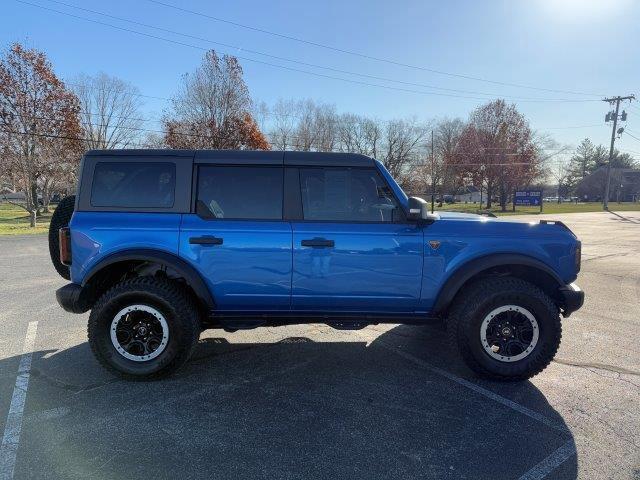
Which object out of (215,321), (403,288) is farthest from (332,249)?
(215,321)

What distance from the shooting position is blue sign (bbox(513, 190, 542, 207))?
140 ft

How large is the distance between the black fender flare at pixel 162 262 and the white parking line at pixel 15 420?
3.44 feet

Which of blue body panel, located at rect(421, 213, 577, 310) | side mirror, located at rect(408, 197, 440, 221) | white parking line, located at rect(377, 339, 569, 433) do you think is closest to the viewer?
white parking line, located at rect(377, 339, 569, 433)

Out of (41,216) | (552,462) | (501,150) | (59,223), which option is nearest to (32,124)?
(41,216)

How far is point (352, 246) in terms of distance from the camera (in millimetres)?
3592

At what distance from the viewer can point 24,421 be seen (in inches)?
118

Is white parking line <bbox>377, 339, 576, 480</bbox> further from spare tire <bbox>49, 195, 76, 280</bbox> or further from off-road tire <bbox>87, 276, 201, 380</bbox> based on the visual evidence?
spare tire <bbox>49, 195, 76, 280</bbox>

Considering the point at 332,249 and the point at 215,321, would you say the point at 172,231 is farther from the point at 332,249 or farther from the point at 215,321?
the point at 332,249

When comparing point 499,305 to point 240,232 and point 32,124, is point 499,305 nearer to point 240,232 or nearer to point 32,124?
point 240,232

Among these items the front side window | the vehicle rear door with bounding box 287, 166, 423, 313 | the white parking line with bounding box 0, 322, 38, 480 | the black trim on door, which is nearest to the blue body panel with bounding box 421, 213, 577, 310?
the vehicle rear door with bounding box 287, 166, 423, 313

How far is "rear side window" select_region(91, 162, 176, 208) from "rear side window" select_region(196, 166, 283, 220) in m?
0.30

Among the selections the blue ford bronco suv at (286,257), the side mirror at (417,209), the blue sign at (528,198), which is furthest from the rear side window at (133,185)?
the blue sign at (528,198)

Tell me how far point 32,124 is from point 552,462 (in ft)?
87.7

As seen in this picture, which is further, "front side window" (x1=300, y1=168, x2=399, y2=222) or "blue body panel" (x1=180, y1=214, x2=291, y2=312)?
"front side window" (x1=300, y1=168, x2=399, y2=222)
